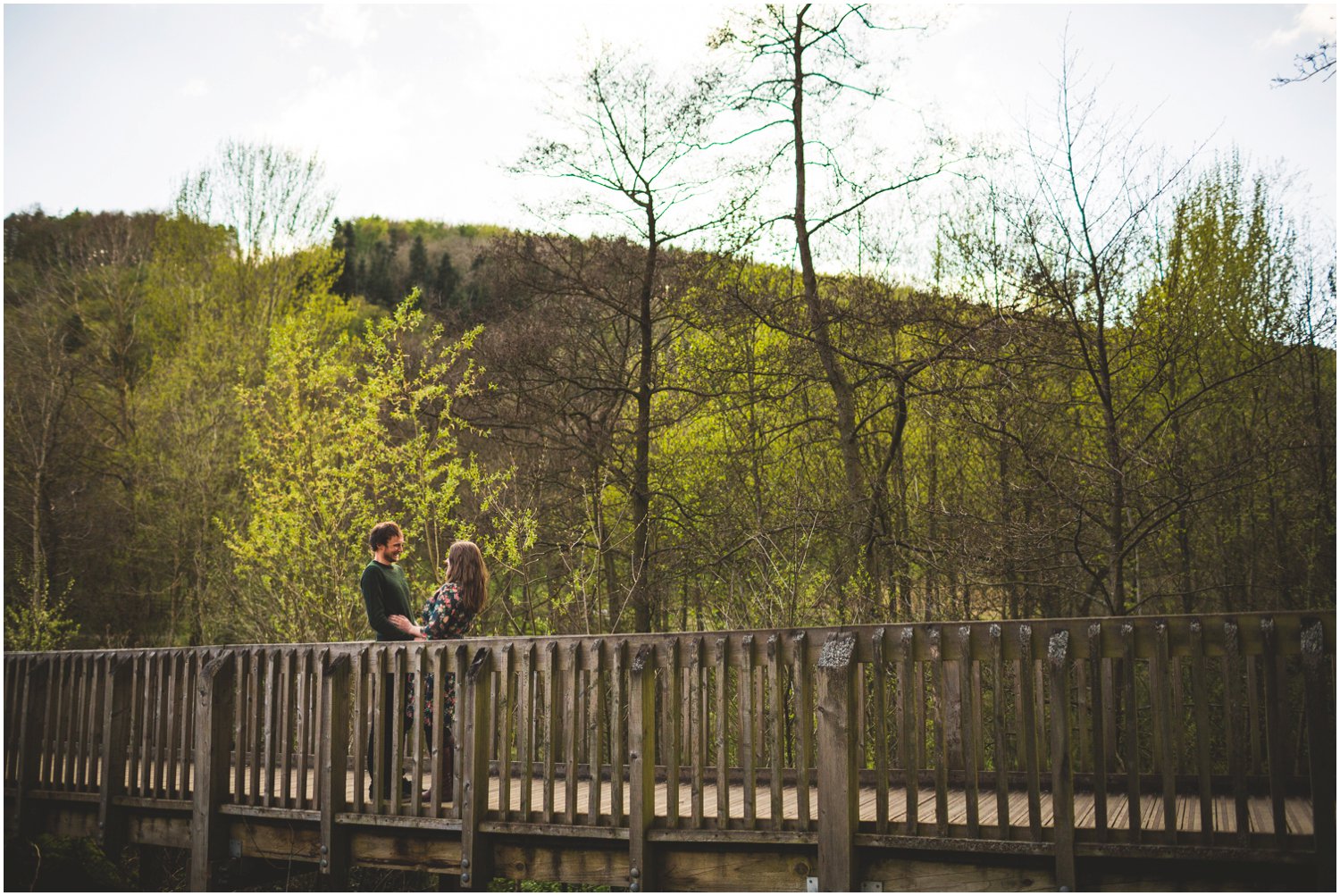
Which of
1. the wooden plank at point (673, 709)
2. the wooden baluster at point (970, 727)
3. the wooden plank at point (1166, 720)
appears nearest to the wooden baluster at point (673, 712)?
the wooden plank at point (673, 709)

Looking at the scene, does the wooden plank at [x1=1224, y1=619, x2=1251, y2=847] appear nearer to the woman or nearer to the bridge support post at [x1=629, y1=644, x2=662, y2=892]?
the bridge support post at [x1=629, y1=644, x2=662, y2=892]

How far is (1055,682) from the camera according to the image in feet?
14.5

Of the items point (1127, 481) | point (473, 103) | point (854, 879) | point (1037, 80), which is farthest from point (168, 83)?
point (854, 879)

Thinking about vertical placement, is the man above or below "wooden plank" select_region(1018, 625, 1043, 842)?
above

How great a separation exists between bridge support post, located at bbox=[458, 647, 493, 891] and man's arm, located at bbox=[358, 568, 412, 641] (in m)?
0.91

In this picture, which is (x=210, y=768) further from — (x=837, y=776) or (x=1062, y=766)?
(x=1062, y=766)

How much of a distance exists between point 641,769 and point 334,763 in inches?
80.3

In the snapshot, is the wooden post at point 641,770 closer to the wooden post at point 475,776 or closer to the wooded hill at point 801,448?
the wooden post at point 475,776

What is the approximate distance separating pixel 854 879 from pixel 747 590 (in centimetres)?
749

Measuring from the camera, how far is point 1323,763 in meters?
3.86

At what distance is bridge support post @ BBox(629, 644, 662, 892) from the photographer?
5188mm

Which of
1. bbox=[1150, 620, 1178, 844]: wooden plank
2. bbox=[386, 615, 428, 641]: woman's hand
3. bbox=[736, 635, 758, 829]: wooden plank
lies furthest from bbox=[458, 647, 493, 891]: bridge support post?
bbox=[1150, 620, 1178, 844]: wooden plank

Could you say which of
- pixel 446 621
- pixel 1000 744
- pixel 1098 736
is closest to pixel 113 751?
pixel 446 621

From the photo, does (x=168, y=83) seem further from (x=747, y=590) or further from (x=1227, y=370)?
(x=1227, y=370)
